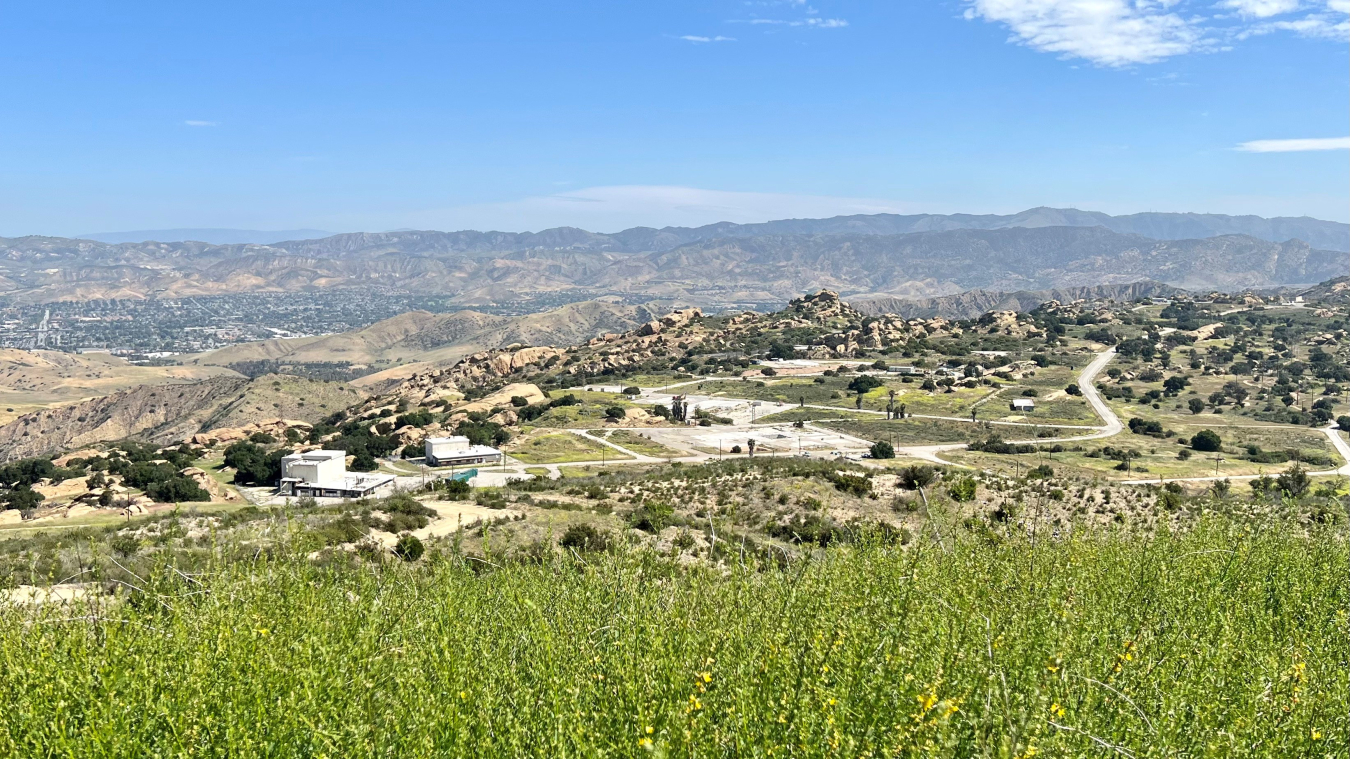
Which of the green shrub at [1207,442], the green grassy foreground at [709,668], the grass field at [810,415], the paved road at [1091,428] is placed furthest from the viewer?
the grass field at [810,415]

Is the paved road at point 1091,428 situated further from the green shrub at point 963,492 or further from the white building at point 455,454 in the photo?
the green shrub at point 963,492

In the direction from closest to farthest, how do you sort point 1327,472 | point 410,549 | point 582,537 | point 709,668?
point 709,668 < point 410,549 < point 582,537 < point 1327,472

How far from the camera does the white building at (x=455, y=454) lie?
74062 mm

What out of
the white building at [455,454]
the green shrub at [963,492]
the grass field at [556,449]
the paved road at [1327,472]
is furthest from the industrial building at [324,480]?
the paved road at [1327,472]

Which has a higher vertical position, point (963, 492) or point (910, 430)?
point (963, 492)

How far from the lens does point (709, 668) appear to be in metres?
6.89

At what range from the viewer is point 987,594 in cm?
910

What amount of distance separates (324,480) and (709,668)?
59758 mm

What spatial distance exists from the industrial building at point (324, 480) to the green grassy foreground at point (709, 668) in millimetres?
52601

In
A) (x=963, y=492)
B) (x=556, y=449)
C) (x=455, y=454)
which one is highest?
(x=963, y=492)

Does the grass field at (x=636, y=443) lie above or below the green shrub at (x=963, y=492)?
below

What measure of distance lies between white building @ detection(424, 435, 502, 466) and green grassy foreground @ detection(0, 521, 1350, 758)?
215ft

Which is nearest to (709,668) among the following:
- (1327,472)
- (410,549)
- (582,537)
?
(582,537)

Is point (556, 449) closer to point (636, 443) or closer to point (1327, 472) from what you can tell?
point (636, 443)
